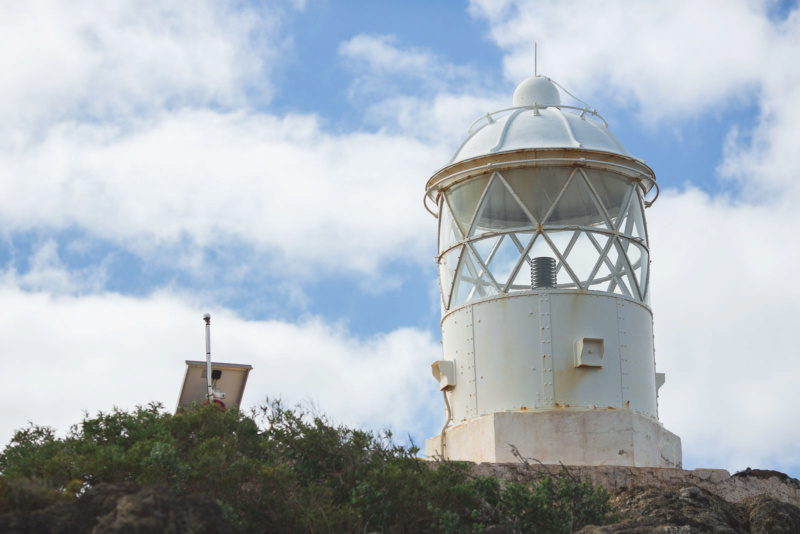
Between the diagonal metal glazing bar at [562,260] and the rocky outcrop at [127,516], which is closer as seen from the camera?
the rocky outcrop at [127,516]

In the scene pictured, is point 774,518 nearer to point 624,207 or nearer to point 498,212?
point 624,207

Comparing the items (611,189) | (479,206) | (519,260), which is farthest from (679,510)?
(479,206)

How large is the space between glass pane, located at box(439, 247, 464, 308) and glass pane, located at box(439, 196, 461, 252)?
18cm

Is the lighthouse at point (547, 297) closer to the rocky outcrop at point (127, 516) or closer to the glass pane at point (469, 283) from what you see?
the glass pane at point (469, 283)

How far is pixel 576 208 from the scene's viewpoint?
58.9 ft

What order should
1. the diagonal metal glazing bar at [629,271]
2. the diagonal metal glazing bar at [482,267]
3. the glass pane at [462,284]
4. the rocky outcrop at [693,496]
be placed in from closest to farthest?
the rocky outcrop at [693,496]
the diagonal metal glazing bar at [482,267]
the diagonal metal glazing bar at [629,271]
the glass pane at [462,284]

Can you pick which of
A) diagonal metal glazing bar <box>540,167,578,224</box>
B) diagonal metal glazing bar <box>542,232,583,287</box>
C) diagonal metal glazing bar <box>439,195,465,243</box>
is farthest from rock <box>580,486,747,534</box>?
diagonal metal glazing bar <box>439,195,465,243</box>

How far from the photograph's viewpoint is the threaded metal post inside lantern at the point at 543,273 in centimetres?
1728

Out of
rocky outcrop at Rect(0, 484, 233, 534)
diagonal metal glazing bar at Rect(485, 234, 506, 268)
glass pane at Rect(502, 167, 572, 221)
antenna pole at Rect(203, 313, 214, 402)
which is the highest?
glass pane at Rect(502, 167, 572, 221)

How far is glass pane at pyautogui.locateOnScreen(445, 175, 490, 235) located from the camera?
1814 cm

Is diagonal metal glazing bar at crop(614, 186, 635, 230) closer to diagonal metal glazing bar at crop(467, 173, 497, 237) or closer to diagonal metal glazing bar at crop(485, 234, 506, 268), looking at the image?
diagonal metal glazing bar at crop(485, 234, 506, 268)

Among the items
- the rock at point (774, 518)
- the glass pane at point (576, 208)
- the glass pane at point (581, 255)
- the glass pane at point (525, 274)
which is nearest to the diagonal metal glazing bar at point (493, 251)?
the glass pane at point (525, 274)

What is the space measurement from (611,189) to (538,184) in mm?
1217

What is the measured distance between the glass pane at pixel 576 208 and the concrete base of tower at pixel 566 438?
3.07m
